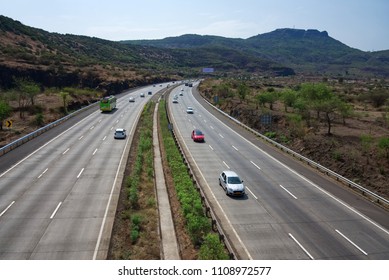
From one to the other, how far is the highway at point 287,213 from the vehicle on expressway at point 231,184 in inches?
19.7

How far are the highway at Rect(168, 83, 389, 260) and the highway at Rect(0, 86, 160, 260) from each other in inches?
319

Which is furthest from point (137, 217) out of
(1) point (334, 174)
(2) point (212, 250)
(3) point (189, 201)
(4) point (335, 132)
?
(4) point (335, 132)

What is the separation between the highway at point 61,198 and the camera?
773 inches

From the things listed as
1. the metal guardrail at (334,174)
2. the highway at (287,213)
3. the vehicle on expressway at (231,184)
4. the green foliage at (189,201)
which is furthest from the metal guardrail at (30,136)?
the metal guardrail at (334,174)

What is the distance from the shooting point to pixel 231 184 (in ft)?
94.9

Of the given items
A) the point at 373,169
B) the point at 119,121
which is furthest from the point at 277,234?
the point at 119,121

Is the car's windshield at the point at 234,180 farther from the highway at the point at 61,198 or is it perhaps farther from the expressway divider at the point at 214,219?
the highway at the point at 61,198

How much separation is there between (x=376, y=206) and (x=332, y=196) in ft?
10.7

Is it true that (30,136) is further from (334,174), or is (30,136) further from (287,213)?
(334,174)

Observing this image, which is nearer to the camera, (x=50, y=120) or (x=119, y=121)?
(x=50, y=120)

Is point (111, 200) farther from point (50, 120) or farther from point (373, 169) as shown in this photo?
point (50, 120)

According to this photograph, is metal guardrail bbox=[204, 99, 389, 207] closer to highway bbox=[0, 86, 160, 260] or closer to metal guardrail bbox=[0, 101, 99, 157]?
highway bbox=[0, 86, 160, 260]

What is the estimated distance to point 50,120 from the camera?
6116 centimetres

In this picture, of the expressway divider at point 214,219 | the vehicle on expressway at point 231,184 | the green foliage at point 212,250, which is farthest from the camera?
the vehicle on expressway at point 231,184
